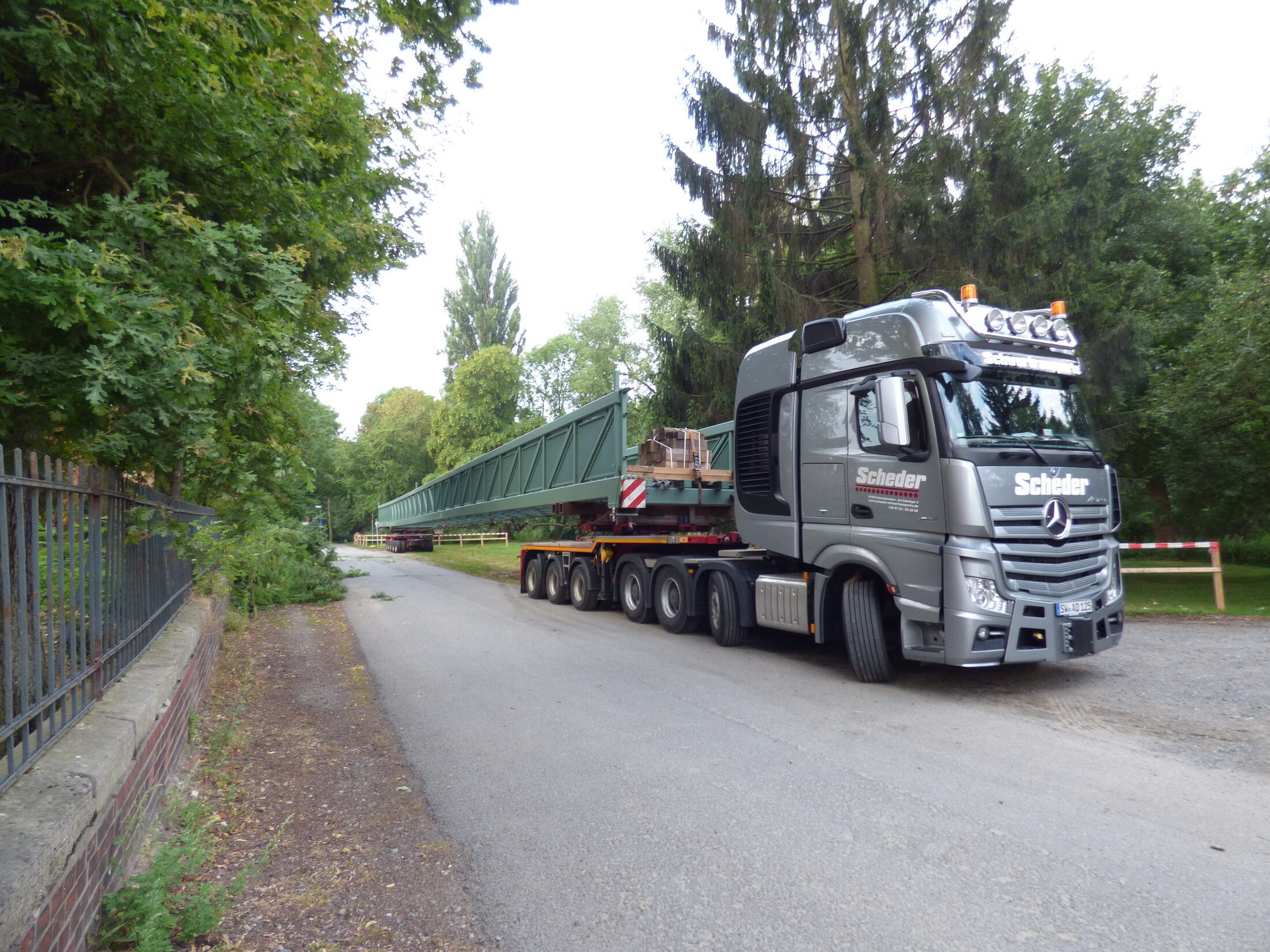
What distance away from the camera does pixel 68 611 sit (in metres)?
3.38

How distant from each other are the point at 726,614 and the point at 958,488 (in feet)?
12.1

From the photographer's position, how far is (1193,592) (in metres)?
14.9

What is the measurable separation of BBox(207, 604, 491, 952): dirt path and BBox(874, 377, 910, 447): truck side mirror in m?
4.37

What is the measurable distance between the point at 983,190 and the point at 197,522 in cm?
1267

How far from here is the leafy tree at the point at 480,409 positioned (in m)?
41.9

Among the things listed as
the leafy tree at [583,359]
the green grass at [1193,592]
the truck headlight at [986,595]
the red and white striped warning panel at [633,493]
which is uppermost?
the leafy tree at [583,359]

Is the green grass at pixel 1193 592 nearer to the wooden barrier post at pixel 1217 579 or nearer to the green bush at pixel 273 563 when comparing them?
the wooden barrier post at pixel 1217 579

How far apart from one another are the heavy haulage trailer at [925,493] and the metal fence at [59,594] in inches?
211

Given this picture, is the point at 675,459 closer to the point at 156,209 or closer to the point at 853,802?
the point at 853,802

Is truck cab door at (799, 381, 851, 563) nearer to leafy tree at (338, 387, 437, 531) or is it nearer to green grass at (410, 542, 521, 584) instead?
green grass at (410, 542, 521, 584)

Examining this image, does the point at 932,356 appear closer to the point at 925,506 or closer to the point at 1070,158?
the point at 925,506

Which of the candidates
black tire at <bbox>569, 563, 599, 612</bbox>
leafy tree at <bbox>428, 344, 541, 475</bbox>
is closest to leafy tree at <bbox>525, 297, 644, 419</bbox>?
leafy tree at <bbox>428, 344, 541, 475</bbox>

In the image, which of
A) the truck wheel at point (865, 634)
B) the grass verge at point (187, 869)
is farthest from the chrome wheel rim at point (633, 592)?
the grass verge at point (187, 869)

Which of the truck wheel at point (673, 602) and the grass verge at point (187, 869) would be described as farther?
the truck wheel at point (673, 602)
